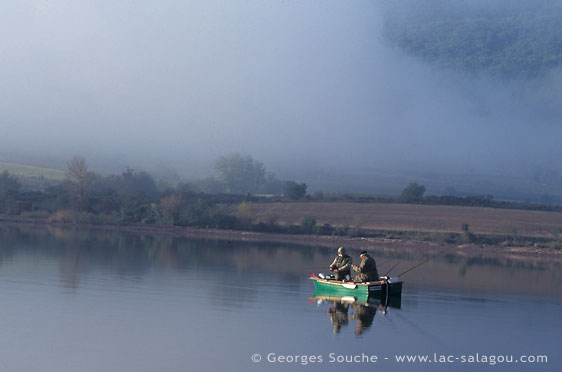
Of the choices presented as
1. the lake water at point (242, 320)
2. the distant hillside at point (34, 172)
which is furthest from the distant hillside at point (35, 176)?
the lake water at point (242, 320)

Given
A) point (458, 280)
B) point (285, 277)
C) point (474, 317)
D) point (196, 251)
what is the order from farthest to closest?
point (196, 251)
point (458, 280)
point (285, 277)
point (474, 317)

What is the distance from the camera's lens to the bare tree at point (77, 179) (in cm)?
7331

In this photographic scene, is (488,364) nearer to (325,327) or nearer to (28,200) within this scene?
(325,327)

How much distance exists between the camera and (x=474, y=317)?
20.2 meters

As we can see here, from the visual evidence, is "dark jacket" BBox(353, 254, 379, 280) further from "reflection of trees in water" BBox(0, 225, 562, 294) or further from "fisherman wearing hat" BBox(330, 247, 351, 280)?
"reflection of trees in water" BBox(0, 225, 562, 294)

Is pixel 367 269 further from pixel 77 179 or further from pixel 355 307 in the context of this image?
pixel 77 179

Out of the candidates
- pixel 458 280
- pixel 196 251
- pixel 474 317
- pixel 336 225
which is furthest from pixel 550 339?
pixel 336 225

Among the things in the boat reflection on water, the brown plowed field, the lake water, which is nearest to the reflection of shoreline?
the brown plowed field

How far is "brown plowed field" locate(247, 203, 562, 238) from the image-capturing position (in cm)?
6600

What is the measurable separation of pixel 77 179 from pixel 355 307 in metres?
59.8

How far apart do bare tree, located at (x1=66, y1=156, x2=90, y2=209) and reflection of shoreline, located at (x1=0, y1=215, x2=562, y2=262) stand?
880 centimetres

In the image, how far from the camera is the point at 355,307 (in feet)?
68.7

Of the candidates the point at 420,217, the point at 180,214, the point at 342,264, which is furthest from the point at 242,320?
the point at 420,217

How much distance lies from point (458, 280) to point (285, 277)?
815 centimetres
